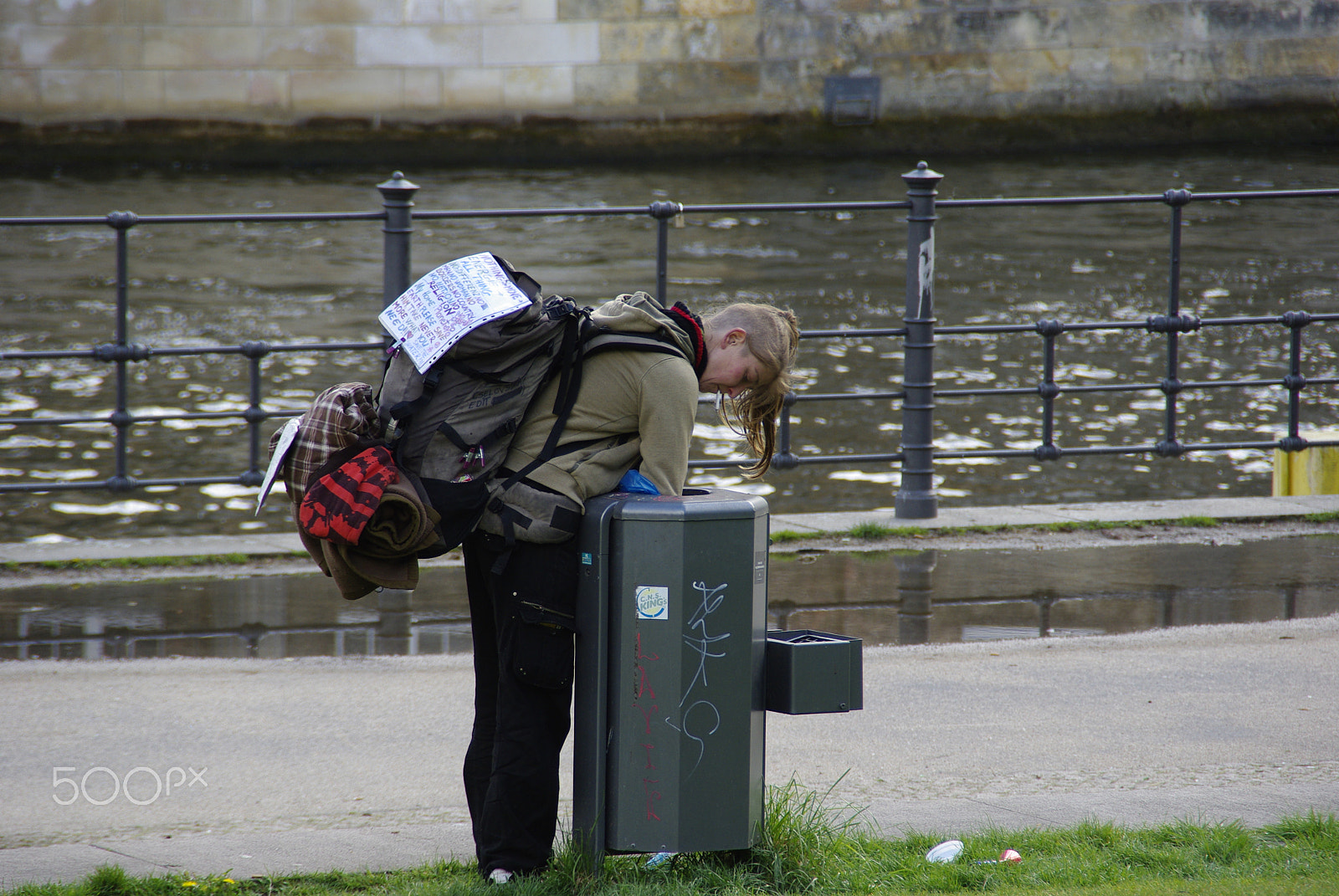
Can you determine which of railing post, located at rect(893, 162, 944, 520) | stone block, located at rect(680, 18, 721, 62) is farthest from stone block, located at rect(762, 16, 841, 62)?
railing post, located at rect(893, 162, 944, 520)

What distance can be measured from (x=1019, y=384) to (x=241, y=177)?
18.8 m

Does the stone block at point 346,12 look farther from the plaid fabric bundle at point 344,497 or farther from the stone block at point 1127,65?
the plaid fabric bundle at point 344,497

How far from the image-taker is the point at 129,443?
11883 millimetres

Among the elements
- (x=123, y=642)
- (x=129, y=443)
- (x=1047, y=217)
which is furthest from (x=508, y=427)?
(x=1047, y=217)

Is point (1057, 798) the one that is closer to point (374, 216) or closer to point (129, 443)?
point (374, 216)

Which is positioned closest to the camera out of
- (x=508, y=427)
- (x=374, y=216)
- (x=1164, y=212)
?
(x=508, y=427)

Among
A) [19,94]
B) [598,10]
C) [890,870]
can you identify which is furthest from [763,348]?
[19,94]

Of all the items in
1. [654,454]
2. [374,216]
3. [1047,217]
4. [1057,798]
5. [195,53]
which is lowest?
[1057,798]

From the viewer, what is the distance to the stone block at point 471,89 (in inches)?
1160

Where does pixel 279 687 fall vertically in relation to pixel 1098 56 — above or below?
below

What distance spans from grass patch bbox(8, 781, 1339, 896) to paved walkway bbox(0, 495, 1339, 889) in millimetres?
134

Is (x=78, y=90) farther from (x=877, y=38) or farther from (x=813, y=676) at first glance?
(x=813, y=676)

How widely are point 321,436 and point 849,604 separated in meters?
3.64

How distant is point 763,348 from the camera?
145 inches
